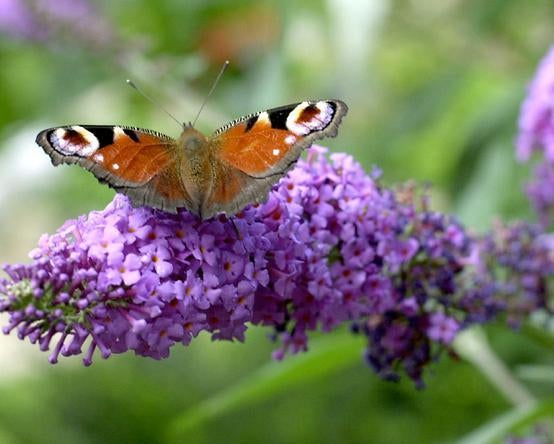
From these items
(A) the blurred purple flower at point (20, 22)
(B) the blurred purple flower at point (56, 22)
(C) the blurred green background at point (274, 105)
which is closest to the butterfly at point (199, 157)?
(C) the blurred green background at point (274, 105)

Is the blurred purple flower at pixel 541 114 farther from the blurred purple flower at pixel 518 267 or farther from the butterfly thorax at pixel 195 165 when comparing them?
the butterfly thorax at pixel 195 165

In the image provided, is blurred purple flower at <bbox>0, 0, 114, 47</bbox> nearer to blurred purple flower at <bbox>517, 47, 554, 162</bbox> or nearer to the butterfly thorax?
blurred purple flower at <bbox>517, 47, 554, 162</bbox>

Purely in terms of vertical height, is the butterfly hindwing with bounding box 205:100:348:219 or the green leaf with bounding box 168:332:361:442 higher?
the green leaf with bounding box 168:332:361:442

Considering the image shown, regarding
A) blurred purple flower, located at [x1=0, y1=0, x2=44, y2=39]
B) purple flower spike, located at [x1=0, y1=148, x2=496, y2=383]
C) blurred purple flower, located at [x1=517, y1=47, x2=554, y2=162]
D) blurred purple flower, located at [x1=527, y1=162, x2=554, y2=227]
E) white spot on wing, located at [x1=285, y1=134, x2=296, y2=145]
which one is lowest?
purple flower spike, located at [x1=0, y1=148, x2=496, y2=383]

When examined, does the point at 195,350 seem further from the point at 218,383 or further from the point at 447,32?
the point at 447,32

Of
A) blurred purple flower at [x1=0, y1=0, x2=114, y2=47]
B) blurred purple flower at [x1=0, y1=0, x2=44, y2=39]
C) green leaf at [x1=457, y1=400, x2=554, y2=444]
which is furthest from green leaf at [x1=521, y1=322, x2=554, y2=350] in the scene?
blurred purple flower at [x1=0, y1=0, x2=44, y2=39]

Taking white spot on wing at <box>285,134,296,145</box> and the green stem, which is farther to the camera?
the green stem

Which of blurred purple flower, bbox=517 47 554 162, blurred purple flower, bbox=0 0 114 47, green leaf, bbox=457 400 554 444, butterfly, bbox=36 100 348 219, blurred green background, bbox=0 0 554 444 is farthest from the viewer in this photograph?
blurred purple flower, bbox=0 0 114 47

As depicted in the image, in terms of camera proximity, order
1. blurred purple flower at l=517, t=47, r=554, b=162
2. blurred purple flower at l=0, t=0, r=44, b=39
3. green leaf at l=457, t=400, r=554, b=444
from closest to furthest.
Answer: green leaf at l=457, t=400, r=554, b=444 → blurred purple flower at l=517, t=47, r=554, b=162 → blurred purple flower at l=0, t=0, r=44, b=39

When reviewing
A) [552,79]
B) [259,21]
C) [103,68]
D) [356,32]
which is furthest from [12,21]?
[552,79]
